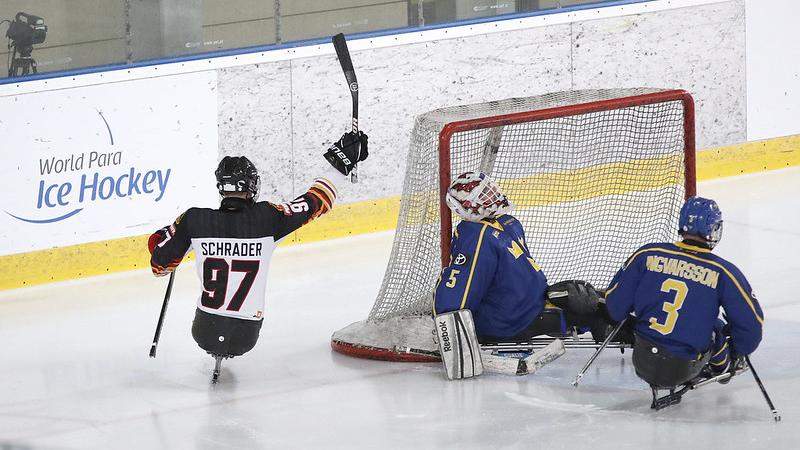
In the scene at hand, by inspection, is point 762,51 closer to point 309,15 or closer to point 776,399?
point 309,15

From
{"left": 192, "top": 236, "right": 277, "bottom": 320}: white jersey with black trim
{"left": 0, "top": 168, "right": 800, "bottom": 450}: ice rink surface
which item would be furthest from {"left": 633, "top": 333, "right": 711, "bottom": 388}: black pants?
{"left": 192, "top": 236, "right": 277, "bottom": 320}: white jersey with black trim

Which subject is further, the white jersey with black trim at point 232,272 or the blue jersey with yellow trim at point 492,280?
the white jersey with black trim at point 232,272

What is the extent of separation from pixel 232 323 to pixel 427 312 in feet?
3.02

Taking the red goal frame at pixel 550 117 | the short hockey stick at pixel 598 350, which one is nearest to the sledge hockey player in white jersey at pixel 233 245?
the red goal frame at pixel 550 117

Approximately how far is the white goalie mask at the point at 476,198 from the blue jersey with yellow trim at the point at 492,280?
0.04 metres

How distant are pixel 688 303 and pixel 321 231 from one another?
12.8ft

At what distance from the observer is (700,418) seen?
222 inches

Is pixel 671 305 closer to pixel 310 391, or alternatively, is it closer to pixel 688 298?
pixel 688 298

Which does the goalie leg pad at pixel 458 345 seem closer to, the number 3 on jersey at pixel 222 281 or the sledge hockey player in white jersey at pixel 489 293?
the sledge hockey player in white jersey at pixel 489 293

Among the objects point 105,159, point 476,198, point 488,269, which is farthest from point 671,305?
point 105,159

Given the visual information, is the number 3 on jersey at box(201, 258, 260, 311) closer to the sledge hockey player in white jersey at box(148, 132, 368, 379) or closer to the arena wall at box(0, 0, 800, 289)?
the sledge hockey player in white jersey at box(148, 132, 368, 379)

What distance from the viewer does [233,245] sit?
245 inches

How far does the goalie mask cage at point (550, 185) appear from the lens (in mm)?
6656

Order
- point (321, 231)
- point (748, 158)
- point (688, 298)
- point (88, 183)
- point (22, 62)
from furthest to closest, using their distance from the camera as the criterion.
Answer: point (748, 158) < point (321, 231) < point (88, 183) < point (22, 62) < point (688, 298)
